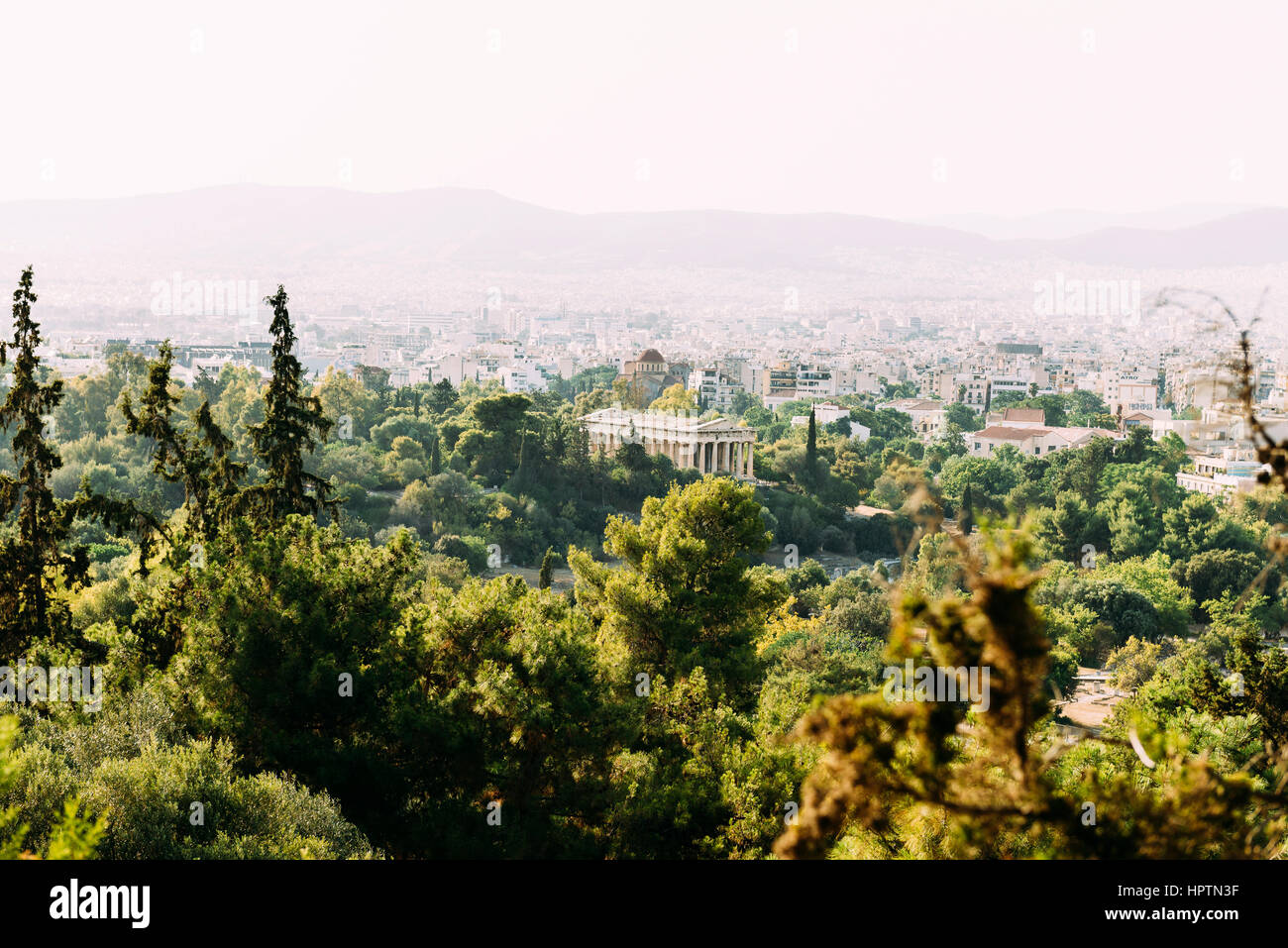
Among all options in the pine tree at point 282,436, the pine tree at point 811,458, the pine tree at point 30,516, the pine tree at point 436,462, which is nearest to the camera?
the pine tree at point 30,516

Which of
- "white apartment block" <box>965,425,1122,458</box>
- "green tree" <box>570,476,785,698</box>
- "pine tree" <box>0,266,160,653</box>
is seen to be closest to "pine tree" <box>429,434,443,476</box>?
"green tree" <box>570,476,785,698</box>

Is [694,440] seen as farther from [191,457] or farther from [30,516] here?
[30,516]

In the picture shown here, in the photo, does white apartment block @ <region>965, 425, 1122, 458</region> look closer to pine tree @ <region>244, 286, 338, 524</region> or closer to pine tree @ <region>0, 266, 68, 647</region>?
pine tree @ <region>244, 286, 338, 524</region>

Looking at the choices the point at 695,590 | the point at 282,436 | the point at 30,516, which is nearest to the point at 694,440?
the point at 695,590

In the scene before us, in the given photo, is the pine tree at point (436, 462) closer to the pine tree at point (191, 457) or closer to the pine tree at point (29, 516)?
the pine tree at point (191, 457)

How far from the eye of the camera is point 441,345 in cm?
14138

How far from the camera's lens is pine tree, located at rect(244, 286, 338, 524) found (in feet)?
38.1

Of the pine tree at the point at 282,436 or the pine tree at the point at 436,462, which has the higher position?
the pine tree at the point at 282,436

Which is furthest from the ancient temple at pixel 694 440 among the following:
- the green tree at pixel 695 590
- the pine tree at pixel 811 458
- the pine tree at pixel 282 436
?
the pine tree at pixel 282 436

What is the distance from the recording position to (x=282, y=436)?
39.0 feet

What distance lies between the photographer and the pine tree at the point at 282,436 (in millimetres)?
11617

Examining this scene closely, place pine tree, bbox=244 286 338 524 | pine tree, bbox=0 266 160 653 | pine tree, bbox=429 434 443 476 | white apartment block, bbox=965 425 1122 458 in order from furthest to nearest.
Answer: white apartment block, bbox=965 425 1122 458 < pine tree, bbox=429 434 443 476 < pine tree, bbox=244 286 338 524 < pine tree, bbox=0 266 160 653
